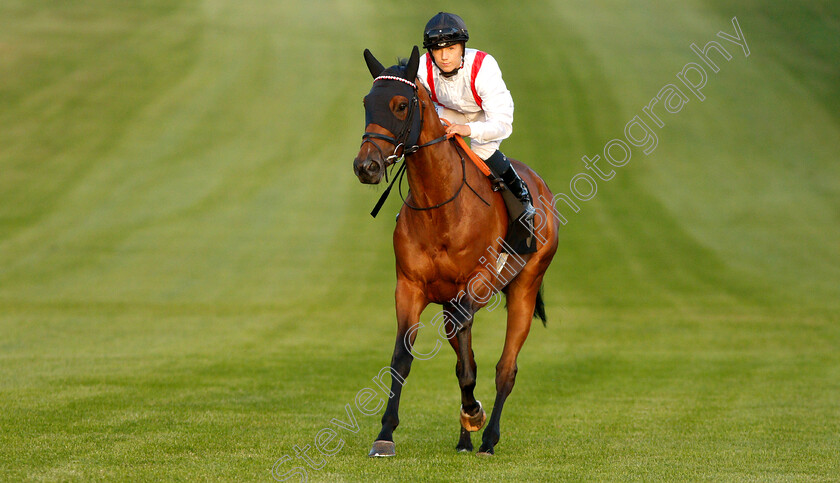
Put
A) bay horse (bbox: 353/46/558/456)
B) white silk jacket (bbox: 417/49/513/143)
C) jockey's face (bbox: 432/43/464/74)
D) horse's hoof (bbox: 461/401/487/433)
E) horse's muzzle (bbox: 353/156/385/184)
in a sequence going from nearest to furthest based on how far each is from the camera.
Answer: horse's muzzle (bbox: 353/156/385/184) < bay horse (bbox: 353/46/558/456) < jockey's face (bbox: 432/43/464/74) < white silk jacket (bbox: 417/49/513/143) < horse's hoof (bbox: 461/401/487/433)

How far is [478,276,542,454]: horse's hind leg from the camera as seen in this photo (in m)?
7.03

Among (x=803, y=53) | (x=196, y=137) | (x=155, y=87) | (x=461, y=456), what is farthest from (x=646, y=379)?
(x=803, y=53)

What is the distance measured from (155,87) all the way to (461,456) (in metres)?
25.4

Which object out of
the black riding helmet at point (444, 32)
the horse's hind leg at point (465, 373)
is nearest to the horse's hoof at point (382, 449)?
the horse's hind leg at point (465, 373)

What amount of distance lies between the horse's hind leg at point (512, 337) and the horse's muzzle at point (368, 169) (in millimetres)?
2283

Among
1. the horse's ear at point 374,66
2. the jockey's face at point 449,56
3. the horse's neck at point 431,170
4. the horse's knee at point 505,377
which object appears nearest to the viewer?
the horse's ear at point 374,66

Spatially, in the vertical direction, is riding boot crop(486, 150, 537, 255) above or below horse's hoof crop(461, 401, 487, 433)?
above

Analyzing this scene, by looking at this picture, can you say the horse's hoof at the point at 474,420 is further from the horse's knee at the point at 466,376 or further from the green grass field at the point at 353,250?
the green grass field at the point at 353,250

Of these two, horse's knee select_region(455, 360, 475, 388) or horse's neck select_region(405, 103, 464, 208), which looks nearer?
horse's neck select_region(405, 103, 464, 208)

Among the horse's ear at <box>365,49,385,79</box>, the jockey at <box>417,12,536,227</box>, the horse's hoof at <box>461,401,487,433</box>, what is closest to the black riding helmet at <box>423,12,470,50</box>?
the jockey at <box>417,12,536,227</box>

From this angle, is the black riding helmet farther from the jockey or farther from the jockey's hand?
the jockey's hand

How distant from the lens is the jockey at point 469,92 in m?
6.64

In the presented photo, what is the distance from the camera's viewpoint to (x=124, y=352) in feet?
42.7

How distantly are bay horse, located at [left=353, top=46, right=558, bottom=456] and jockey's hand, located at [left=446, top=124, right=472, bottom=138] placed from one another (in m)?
0.05
